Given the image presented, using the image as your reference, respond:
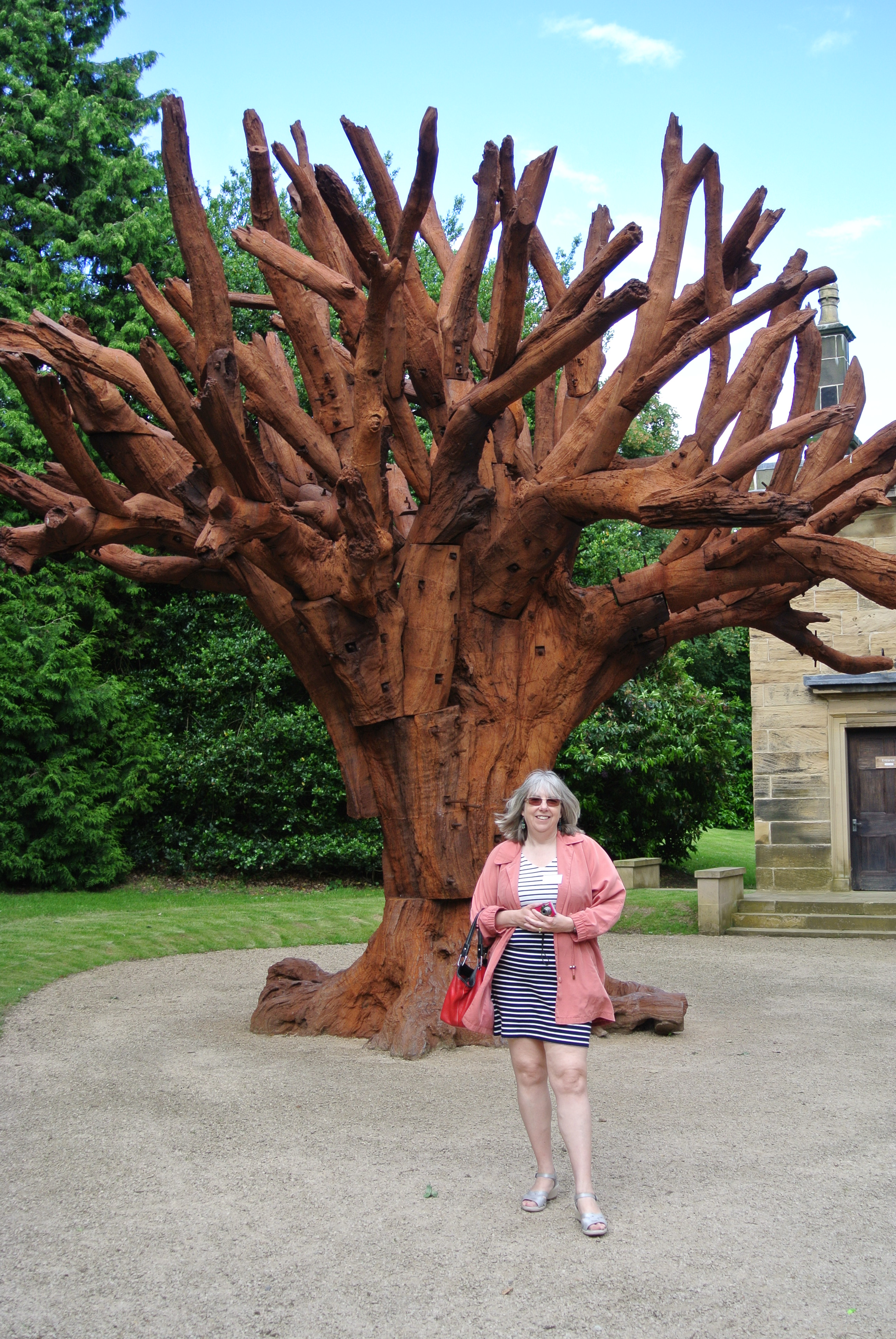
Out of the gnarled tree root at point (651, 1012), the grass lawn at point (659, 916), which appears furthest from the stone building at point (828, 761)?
the gnarled tree root at point (651, 1012)

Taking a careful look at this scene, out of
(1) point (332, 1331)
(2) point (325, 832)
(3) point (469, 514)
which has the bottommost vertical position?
(1) point (332, 1331)

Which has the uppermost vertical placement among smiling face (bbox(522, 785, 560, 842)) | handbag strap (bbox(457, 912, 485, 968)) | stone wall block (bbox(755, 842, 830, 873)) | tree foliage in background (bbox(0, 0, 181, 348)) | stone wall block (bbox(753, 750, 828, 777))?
tree foliage in background (bbox(0, 0, 181, 348))

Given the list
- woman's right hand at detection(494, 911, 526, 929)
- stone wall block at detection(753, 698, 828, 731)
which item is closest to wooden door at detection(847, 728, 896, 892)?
stone wall block at detection(753, 698, 828, 731)

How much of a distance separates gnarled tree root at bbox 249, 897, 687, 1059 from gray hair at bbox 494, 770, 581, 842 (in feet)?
9.98

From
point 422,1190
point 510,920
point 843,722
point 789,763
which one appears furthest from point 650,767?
point 510,920

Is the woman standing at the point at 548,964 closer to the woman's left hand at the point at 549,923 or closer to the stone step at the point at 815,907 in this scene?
the woman's left hand at the point at 549,923

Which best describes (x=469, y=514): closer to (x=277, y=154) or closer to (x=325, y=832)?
(x=277, y=154)

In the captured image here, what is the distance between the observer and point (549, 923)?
14.1ft

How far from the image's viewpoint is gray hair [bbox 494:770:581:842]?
4566 mm

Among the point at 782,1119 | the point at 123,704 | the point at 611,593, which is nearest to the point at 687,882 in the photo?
the point at 123,704

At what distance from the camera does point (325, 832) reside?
1873 cm

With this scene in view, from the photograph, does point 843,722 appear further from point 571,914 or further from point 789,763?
point 571,914

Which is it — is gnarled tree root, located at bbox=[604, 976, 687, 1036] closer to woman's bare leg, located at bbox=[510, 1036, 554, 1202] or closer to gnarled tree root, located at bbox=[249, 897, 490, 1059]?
gnarled tree root, located at bbox=[249, 897, 490, 1059]

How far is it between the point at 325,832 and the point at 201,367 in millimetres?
13319
